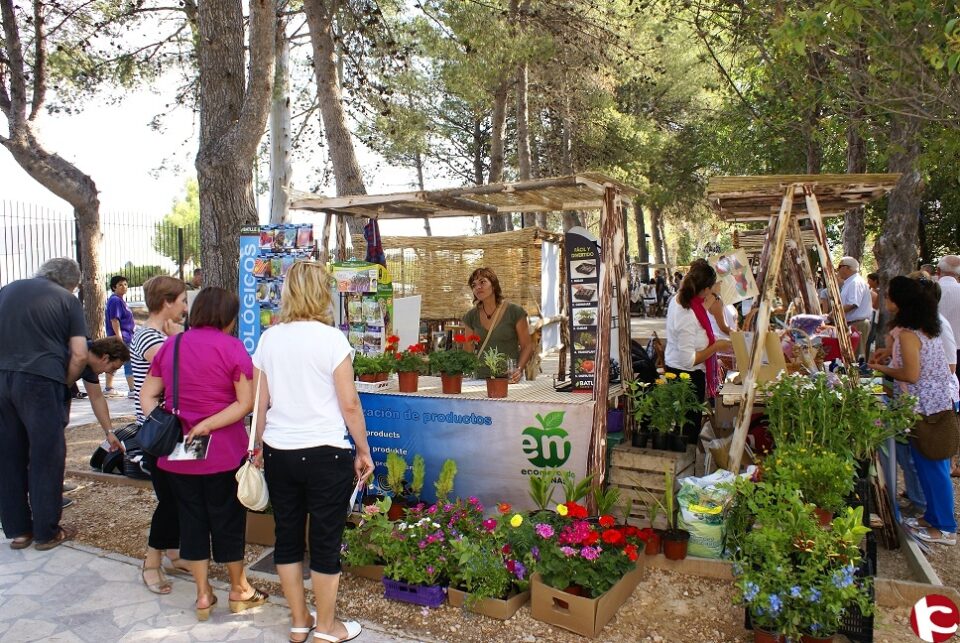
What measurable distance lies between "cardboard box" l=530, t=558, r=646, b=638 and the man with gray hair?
309cm

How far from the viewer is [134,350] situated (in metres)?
3.96

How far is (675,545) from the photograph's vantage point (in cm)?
388

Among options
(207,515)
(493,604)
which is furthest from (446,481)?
(207,515)

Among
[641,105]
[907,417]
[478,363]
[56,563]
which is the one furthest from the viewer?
[641,105]

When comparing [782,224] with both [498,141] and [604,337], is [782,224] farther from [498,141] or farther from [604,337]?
[498,141]

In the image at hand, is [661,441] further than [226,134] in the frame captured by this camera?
No

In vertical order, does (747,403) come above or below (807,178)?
below

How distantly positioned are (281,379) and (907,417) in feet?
11.1

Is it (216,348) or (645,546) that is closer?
(216,348)

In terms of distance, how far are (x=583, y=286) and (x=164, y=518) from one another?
285cm

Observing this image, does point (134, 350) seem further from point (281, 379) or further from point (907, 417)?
point (907, 417)

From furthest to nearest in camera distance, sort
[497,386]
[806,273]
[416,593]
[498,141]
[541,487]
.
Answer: [498,141], [806,273], [497,386], [541,487], [416,593]

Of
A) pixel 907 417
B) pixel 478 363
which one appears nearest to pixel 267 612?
pixel 478 363

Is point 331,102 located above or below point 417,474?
above
